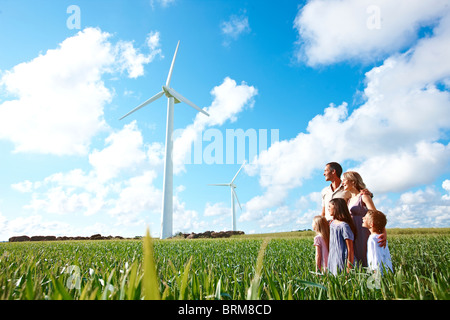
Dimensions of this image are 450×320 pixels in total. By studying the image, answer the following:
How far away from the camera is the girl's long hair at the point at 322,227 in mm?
6016

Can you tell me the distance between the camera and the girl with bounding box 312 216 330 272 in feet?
19.6

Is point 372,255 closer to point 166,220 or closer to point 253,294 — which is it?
point 253,294

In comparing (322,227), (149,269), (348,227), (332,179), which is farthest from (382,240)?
(149,269)

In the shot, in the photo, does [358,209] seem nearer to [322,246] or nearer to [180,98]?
[322,246]

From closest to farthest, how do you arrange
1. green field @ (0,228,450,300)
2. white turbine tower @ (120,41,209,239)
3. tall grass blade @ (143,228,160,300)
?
tall grass blade @ (143,228,160,300), green field @ (0,228,450,300), white turbine tower @ (120,41,209,239)

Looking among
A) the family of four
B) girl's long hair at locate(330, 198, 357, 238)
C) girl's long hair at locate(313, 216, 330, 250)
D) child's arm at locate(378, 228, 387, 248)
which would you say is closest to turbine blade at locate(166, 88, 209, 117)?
the family of four

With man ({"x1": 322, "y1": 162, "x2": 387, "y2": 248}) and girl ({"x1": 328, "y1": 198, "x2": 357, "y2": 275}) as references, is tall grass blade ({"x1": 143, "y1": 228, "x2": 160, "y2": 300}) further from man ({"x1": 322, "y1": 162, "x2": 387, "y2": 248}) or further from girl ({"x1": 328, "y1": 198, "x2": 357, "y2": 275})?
man ({"x1": 322, "y1": 162, "x2": 387, "y2": 248})

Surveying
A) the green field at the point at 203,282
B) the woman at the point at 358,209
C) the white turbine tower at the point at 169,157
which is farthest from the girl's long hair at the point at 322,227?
the white turbine tower at the point at 169,157

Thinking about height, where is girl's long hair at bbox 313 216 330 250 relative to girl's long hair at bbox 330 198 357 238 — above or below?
below

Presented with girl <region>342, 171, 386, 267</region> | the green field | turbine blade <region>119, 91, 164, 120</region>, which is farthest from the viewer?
turbine blade <region>119, 91, 164, 120</region>

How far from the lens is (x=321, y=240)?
19.7 ft

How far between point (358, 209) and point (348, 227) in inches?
29.9
